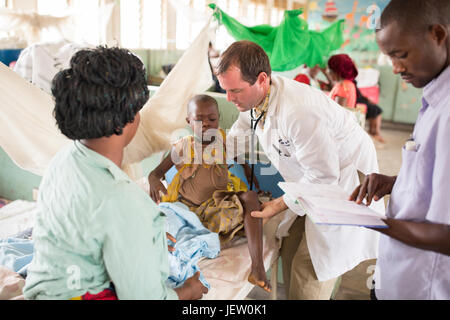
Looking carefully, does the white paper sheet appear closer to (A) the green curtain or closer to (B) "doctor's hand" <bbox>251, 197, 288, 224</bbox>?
(B) "doctor's hand" <bbox>251, 197, 288, 224</bbox>

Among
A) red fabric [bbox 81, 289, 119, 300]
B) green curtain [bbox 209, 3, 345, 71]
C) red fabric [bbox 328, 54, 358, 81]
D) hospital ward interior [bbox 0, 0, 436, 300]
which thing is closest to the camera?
red fabric [bbox 81, 289, 119, 300]

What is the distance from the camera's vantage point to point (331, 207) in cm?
93

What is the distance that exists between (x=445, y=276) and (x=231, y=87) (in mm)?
923

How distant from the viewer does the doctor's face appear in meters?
1.41

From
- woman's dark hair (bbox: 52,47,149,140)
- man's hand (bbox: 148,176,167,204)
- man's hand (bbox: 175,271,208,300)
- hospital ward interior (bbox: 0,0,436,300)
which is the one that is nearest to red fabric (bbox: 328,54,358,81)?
hospital ward interior (bbox: 0,0,436,300)

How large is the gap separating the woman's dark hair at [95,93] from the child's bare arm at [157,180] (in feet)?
3.04

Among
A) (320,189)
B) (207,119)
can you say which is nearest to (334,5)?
(207,119)

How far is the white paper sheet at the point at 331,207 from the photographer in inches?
32.8

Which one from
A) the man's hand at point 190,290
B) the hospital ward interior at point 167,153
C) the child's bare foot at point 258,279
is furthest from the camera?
the child's bare foot at point 258,279

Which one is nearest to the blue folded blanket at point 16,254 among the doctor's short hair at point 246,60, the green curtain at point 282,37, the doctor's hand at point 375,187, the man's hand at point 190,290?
the man's hand at point 190,290

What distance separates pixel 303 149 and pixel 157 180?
29.6 inches

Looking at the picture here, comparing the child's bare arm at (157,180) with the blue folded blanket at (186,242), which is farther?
the child's bare arm at (157,180)

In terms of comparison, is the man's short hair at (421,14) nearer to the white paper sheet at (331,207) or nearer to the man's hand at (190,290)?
the white paper sheet at (331,207)

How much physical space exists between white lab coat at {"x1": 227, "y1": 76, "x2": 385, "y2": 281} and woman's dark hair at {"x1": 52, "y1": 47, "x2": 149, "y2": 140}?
0.73 metres
